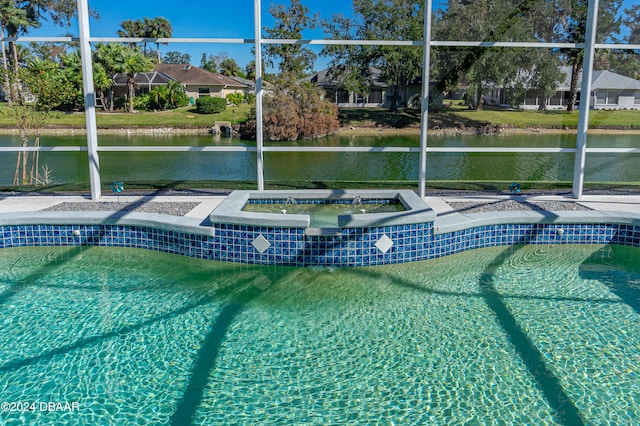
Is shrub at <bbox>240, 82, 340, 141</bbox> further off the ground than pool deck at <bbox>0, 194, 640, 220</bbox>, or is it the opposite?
shrub at <bbox>240, 82, 340, 141</bbox>

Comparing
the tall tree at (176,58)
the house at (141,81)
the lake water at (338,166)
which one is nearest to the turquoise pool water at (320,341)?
the lake water at (338,166)

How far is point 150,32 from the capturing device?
48.4 metres

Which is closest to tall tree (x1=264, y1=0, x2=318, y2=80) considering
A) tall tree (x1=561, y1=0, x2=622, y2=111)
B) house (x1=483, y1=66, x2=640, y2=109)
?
house (x1=483, y1=66, x2=640, y2=109)

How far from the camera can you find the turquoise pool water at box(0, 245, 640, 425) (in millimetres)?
2855

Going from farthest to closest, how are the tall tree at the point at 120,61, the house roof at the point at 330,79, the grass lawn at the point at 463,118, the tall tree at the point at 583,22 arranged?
the tall tree at the point at 120,61, the house roof at the point at 330,79, the grass lawn at the point at 463,118, the tall tree at the point at 583,22

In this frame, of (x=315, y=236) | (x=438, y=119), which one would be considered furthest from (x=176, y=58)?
(x=315, y=236)

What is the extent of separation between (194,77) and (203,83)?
2.84 feet

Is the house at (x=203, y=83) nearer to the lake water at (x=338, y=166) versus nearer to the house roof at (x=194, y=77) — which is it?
the house roof at (x=194, y=77)

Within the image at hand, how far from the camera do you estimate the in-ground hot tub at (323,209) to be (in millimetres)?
5070

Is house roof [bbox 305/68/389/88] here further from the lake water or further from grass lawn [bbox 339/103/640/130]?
the lake water

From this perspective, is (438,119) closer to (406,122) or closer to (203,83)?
(406,122)

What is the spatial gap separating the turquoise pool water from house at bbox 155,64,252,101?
2910 centimetres

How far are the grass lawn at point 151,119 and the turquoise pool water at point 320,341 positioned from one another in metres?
19.6

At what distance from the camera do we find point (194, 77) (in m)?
33.5
